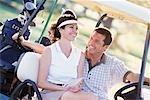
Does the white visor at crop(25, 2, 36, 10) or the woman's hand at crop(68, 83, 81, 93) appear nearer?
the woman's hand at crop(68, 83, 81, 93)

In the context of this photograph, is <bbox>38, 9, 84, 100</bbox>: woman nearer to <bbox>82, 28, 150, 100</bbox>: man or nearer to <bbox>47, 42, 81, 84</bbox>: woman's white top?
<bbox>47, 42, 81, 84</bbox>: woman's white top

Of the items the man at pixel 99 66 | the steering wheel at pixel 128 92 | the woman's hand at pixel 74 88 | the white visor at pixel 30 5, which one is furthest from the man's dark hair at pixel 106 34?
the white visor at pixel 30 5

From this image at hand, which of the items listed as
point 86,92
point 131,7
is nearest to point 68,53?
point 86,92

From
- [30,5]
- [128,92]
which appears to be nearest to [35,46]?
[30,5]

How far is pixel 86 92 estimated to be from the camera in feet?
11.6

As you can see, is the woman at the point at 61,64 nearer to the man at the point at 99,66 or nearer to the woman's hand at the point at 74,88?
the woman's hand at the point at 74,88

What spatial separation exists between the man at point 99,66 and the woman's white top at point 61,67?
0.17m

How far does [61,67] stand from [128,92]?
756mm

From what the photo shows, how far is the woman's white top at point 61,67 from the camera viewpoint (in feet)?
11.6

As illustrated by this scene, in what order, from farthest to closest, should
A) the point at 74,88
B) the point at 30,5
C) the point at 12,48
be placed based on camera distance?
1. the point at 30,5
2. the point at 12,48
3. the point at 74,88

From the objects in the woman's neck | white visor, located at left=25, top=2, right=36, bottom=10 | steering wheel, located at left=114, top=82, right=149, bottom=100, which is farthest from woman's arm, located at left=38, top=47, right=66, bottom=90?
white visor, located at left=25, top=2, right=36, bottom=10

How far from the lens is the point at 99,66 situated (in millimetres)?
3797

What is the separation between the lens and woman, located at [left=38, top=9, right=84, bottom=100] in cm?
346

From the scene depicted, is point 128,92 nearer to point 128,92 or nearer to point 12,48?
point 128,92
